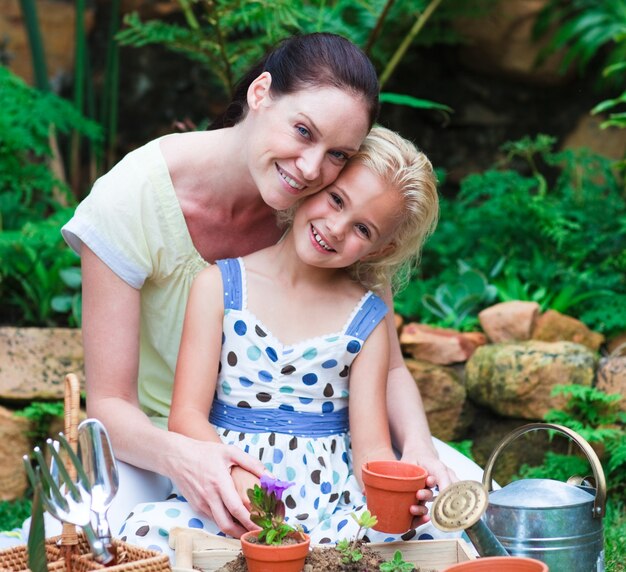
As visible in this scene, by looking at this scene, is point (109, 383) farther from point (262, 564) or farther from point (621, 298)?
point (621, 298)

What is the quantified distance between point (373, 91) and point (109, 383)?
1.08 metres

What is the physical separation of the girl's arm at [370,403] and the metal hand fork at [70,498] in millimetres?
936

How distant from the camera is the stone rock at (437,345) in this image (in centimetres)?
423

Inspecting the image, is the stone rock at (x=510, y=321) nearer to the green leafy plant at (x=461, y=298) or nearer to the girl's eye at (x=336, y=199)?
the green leafy plant at (x=461, y=298)

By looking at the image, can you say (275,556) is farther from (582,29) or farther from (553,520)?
(582,29)

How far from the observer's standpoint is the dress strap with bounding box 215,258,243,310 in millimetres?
2705

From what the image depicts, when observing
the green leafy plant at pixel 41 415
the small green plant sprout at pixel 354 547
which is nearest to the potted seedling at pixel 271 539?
the small green plant sprout at pixel 354 547

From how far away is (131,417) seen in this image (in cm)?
258

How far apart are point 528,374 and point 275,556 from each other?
7.59 ft

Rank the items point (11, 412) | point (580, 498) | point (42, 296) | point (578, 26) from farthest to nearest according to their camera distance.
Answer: point (578, 26)
point (42, 296)
point (11, 412)
point (580, 498)

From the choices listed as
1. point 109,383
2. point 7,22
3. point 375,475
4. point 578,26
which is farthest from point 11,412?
point 578,26

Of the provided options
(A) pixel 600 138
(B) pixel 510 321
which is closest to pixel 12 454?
(B) pixel 510 321

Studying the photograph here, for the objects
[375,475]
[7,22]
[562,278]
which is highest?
[7,22]

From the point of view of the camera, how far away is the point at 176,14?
6.25 metres
